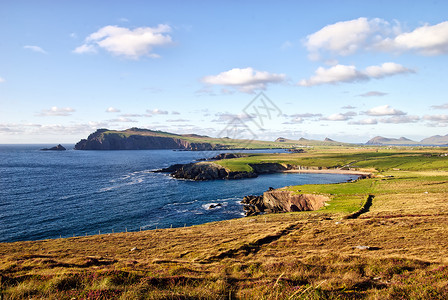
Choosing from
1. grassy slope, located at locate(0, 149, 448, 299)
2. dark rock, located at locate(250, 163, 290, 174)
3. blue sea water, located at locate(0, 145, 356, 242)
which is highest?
grassy slope, located at locate(0, 149, 448, 299)

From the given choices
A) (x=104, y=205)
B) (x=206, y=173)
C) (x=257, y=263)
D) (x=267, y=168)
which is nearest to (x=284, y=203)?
(x=257, y=263)

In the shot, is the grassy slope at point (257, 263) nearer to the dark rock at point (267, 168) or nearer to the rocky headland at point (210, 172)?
the rocky headland at point (210, 172)

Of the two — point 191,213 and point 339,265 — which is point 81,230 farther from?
point 339,265

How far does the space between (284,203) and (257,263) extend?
52.7 m

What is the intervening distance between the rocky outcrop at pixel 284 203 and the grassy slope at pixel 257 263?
21590 millimetres

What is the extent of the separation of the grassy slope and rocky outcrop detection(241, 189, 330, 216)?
70.8ft


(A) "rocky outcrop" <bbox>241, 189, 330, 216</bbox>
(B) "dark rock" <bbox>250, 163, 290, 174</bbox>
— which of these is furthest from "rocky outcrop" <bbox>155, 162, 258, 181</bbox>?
(A) "rocky outcrop" <bbox>241, 189, 330, 216</bbox>

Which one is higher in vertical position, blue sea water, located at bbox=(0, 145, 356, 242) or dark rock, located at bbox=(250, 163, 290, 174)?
dark rock, located at bbox=(250, 163, 290, 174)

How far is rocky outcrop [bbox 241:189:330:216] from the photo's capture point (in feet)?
228

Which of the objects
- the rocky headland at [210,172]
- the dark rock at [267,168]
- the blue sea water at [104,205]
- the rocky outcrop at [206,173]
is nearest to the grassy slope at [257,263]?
the blue sea water at [104,205]

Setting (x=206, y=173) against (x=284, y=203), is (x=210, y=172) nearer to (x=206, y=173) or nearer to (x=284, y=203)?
(x=206, y=173)

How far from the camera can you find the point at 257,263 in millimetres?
22141

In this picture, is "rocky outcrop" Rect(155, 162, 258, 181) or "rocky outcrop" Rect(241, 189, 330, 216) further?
"rocky outcrop" Rect(155, 162, 258, 181)

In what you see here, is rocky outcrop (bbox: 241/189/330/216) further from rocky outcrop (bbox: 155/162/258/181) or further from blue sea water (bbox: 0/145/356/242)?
rocky outcrop (bbox: 155/162/258/181)
